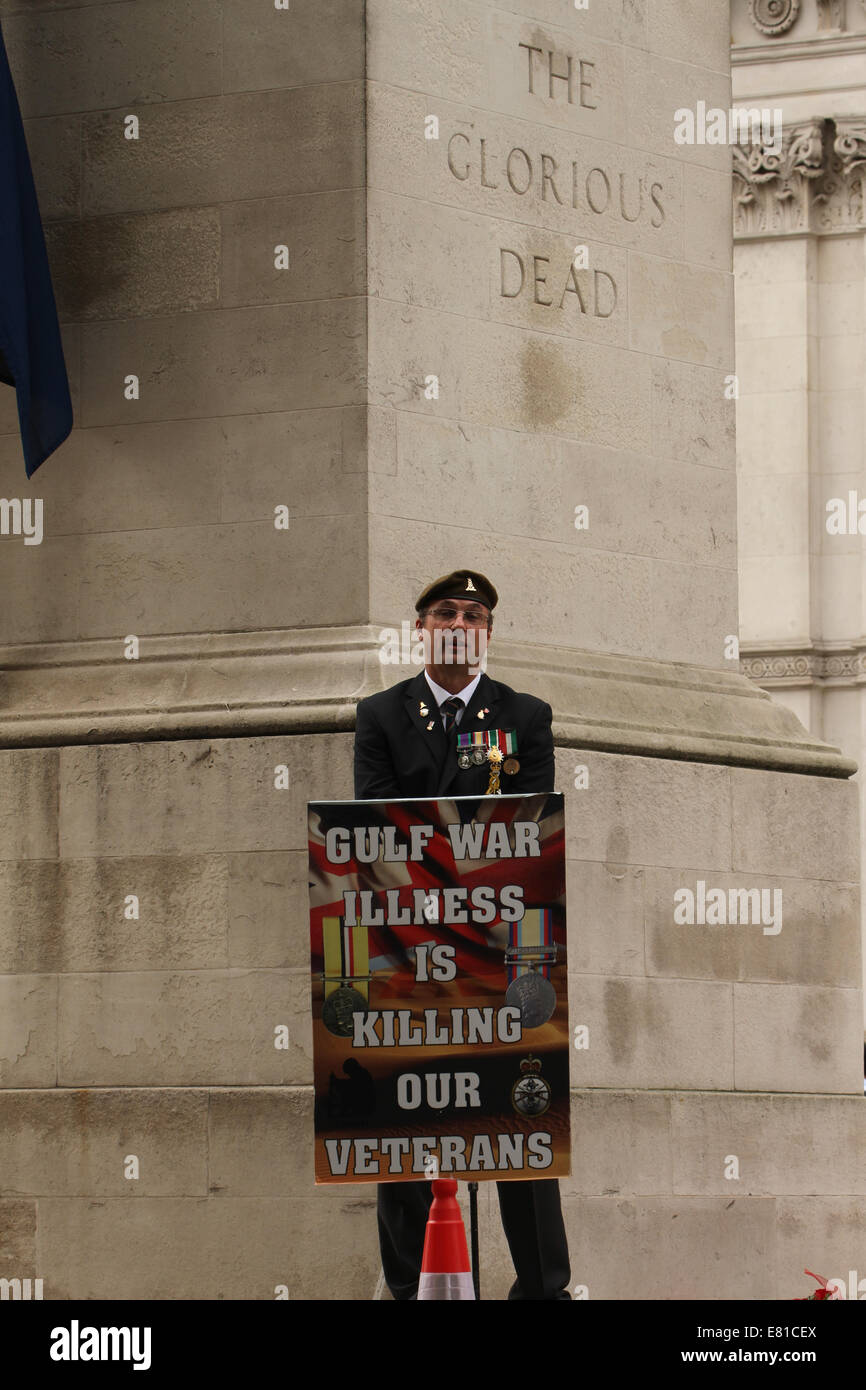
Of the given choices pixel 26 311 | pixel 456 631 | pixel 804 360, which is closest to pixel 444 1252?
pixel 456 631

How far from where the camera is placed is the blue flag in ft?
44.8

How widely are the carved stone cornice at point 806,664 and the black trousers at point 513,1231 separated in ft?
99.3

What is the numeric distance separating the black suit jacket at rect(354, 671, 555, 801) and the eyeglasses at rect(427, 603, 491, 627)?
323 millimetres

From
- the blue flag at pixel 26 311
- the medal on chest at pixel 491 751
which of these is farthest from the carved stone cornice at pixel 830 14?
the medal on chest at pixel 491 751

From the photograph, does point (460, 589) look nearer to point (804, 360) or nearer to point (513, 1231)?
point (513, 1231)

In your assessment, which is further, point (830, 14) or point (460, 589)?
point (830, 14)

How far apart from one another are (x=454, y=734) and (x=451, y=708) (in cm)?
12

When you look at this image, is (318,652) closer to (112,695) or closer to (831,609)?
(112,695)

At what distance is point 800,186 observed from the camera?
137 ft

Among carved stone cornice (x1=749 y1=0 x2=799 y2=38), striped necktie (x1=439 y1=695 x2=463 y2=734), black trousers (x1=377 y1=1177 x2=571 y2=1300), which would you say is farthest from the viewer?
carved stone cornice (x1=749 y1=0 x2=799 y2=38)

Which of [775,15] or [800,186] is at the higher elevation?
[775,15]

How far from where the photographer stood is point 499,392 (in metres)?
14.1

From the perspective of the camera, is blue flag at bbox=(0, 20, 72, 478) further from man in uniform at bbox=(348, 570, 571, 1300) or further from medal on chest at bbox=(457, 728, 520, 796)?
medal on chest at bbox=(457, 728, 520, 796)

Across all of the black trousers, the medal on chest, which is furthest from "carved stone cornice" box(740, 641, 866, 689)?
the black trousers
